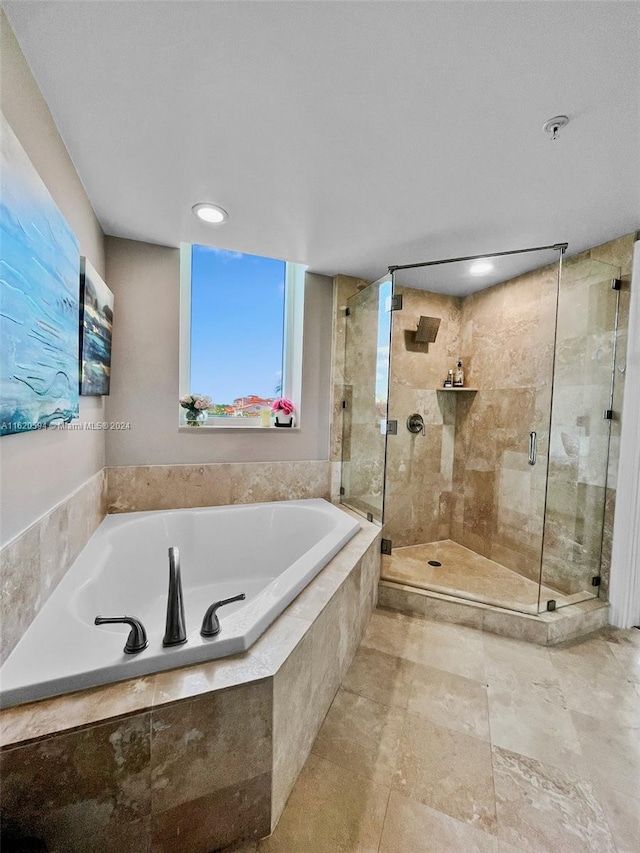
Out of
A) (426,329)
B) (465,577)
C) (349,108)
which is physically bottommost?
(465,577)

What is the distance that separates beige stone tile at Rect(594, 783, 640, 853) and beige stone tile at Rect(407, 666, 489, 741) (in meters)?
0.35

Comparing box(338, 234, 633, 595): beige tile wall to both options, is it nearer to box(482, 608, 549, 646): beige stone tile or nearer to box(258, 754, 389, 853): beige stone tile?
box(482, 608, 549, 646): beige stone tile

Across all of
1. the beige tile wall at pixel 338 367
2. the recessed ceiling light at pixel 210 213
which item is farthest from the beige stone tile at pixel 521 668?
the recessed ceiling light at pixel 210 213

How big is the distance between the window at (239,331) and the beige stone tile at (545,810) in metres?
2.19

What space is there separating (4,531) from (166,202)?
162 centimetres

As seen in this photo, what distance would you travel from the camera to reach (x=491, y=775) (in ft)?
3.86

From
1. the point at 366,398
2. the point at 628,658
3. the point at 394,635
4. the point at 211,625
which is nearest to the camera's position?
the point at 211,625

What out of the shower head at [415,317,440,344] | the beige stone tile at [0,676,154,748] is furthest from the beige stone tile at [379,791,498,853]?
the shower head at [415,317,440,344]

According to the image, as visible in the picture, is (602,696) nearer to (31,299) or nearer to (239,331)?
(31,299)

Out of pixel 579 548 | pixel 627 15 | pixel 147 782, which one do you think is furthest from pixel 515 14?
pixel 579 548

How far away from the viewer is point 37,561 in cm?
112

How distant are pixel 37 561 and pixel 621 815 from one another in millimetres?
2024

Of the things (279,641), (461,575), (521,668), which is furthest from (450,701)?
(461,575)

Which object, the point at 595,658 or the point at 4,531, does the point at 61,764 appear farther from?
the point at 595,658
